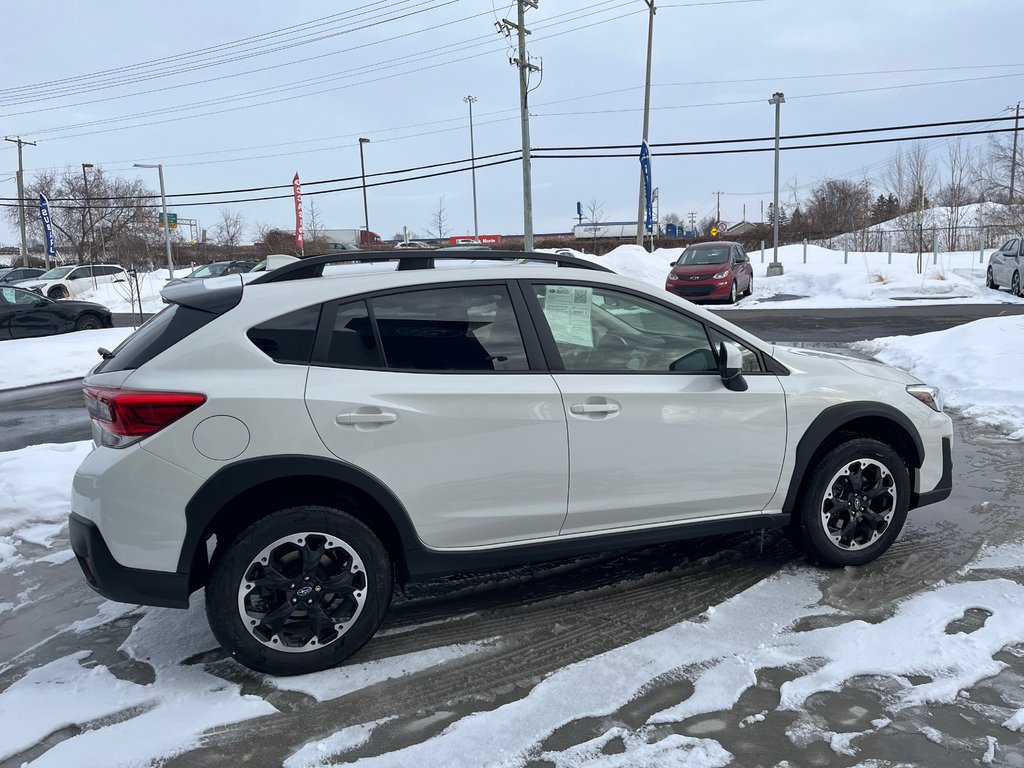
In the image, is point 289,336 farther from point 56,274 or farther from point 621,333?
point 56,274

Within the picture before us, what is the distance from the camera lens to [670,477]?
148 inches

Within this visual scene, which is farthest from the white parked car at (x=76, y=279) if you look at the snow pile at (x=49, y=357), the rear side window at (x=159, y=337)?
the rear side window at (x=159, y=337)

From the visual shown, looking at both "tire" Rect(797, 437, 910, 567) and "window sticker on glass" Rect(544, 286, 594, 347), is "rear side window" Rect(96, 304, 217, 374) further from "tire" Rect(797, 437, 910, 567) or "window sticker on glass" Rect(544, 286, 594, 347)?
"tire" Rect(797, 437, 910, 567)

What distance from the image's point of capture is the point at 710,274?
2297 centimetres

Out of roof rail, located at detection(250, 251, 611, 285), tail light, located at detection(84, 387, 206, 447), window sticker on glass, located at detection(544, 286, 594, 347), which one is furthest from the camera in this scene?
window sticker on glass, located at detection(544, 286, 594, 347)

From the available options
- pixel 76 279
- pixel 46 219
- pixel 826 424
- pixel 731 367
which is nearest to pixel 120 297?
pixel 76 279

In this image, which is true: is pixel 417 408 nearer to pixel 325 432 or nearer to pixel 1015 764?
pixel 325 432

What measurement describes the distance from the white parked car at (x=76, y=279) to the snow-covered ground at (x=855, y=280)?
2144 cm

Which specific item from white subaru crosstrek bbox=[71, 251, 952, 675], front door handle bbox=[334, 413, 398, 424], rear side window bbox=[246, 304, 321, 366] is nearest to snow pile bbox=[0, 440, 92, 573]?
white subaru crosstrek bbox=[71, 251, 952, 675]

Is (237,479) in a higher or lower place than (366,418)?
lower

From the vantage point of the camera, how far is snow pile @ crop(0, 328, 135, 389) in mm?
12898

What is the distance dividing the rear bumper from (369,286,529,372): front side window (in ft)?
4.12

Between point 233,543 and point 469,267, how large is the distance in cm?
164

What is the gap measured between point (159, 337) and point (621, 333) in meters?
2.14
